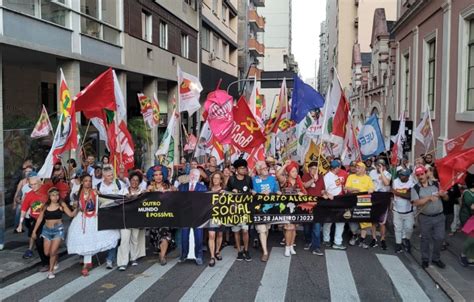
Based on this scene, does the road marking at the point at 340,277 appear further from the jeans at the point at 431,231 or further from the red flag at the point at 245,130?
the red flag at the point at 245,130

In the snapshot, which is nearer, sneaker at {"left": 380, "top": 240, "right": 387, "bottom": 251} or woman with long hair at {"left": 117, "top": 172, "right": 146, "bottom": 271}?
woman with long hair at {"left": 117, "top": 172, "right": 146, "bottom": 271}

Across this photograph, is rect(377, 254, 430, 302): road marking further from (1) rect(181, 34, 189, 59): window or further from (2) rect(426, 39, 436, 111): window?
(1) rect(181, 34, 189, 59): window

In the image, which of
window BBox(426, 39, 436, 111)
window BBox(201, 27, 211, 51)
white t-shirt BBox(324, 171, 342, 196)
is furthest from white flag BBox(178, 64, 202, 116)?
window BBox(201, 27, 211, 51)

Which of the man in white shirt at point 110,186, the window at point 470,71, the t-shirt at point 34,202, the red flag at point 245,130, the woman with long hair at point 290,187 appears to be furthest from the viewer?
the window at point 470,71

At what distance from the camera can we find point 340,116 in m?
9.87

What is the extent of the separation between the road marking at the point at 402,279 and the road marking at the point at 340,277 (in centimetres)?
62

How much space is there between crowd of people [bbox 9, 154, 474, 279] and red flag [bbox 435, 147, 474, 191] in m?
0.17

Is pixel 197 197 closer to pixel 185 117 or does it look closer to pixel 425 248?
pixel 425 248

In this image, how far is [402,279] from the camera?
7445mm

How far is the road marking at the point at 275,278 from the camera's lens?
665 centimetres

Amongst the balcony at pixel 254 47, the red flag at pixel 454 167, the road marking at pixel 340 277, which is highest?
the balcony at pixel 254 47

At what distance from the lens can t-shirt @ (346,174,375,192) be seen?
927 centimetres

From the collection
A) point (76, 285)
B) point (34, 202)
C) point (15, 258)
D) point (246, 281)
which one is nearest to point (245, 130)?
point (246, 281)

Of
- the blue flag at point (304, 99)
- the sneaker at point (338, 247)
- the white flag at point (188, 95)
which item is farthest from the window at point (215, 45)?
the sneaker at point (338, 247)
